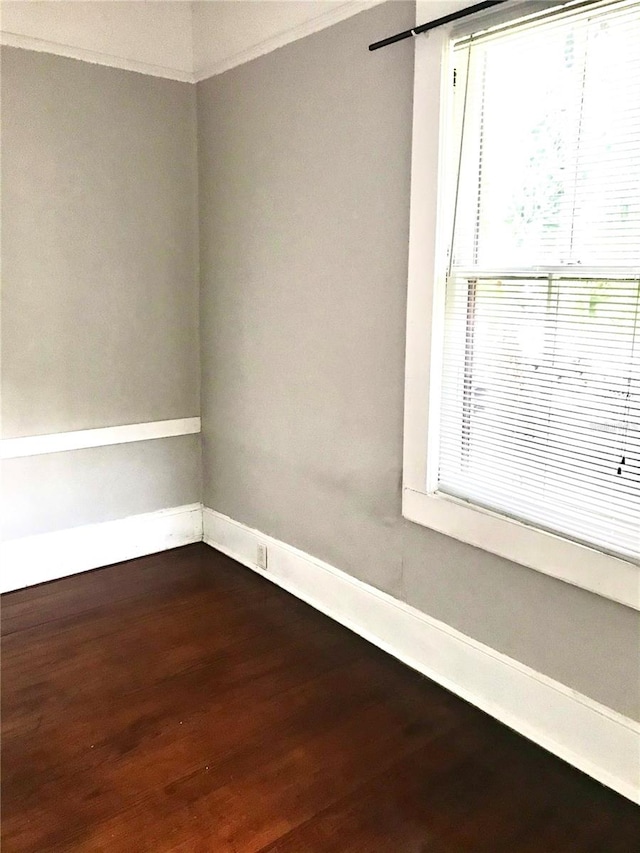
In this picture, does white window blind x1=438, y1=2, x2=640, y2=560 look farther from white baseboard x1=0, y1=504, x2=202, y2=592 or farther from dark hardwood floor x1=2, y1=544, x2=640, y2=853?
white baseboard x1=0, y1=504, x2=202, y2=592

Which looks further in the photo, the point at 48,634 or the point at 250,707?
the point at 48,634

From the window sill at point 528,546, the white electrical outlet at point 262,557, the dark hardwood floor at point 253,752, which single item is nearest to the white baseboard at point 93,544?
the dark hardwood floor at point 253,752

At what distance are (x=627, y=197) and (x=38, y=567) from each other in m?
2.62

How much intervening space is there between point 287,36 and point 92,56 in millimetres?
840

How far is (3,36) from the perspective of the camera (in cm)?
271

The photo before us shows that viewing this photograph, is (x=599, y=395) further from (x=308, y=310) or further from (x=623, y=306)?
(x=308, y=310)

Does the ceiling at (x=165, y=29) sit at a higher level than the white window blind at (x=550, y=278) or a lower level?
higher

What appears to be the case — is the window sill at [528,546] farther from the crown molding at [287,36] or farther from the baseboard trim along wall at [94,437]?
the crown molding at [287,36]

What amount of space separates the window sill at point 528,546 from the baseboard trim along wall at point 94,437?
55.3 inches

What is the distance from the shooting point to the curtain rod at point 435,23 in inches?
76.2

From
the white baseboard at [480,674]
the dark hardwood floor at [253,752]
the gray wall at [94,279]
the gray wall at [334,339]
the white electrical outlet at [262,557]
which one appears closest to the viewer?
the dark hardwood floor at [253,752]

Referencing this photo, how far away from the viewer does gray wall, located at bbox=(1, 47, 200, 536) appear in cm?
286

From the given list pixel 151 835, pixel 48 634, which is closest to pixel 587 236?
pixel 151 835

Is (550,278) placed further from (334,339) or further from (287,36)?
(287,36)
